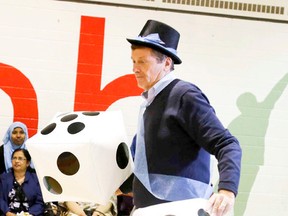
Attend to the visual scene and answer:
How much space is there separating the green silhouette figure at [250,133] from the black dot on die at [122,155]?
3.12 m

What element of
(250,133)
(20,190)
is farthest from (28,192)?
(250,133)

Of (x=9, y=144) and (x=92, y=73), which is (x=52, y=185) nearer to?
(x=9, y=144)

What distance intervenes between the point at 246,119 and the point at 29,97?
214 centimetres

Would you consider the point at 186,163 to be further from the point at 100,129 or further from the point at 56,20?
the point at 56,20

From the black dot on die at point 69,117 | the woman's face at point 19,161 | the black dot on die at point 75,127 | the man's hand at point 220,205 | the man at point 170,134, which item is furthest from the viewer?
the woman's face at point 19,161

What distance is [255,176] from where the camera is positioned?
5559mm

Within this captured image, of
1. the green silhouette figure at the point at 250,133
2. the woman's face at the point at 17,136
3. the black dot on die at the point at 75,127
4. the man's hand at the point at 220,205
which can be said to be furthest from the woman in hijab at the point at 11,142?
the man's hand at the point at 220,205

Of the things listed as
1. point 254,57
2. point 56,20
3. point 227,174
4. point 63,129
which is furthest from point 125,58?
point 227,174

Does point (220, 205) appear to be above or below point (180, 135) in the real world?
below

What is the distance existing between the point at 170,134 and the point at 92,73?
3.27m

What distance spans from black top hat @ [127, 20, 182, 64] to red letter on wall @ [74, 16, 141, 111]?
302 centimetres

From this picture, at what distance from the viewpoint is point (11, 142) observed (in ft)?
17.1

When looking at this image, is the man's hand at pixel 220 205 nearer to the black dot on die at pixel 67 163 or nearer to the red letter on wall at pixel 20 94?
the black dot on die at pixel 67 163

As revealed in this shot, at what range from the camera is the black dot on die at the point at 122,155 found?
2.51 metres
